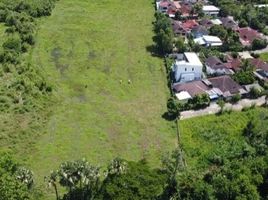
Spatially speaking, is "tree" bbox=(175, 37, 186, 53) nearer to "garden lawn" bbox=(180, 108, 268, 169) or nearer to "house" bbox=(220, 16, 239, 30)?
"house" bbox=(220, 16, 239, 30)

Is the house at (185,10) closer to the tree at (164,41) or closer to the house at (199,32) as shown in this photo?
the house at (199,32)

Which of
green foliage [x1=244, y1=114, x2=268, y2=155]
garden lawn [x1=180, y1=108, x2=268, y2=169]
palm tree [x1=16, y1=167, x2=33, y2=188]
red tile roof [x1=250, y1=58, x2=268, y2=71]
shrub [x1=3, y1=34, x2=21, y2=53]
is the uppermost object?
shrub [x1=3, y1=34, x2=21, y2=53]

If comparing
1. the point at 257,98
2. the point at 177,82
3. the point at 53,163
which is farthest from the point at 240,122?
the point at 53,163

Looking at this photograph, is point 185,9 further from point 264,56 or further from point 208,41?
point 264,56

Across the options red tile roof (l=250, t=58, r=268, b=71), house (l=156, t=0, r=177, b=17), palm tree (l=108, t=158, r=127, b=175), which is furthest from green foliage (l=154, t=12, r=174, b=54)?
palm tree (l=108, t=158, r=127, b=175)

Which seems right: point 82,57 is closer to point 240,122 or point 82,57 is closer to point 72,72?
point 72,72

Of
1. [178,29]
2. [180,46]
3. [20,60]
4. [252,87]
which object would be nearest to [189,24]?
[178,29]

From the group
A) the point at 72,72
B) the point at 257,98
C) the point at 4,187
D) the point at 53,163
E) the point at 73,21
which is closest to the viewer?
the point at 4,187

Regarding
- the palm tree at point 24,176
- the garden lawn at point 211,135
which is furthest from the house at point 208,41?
the palm tree at point 24,176
